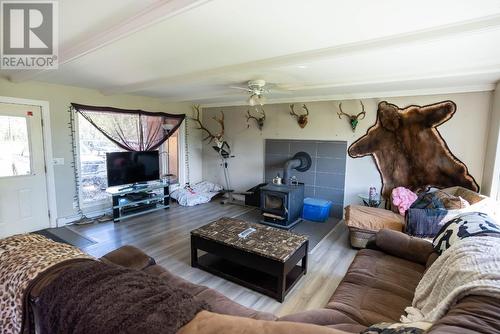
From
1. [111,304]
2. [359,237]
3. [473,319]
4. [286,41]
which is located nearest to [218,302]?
[111,304]

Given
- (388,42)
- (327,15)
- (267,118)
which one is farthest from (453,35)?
(267,118)

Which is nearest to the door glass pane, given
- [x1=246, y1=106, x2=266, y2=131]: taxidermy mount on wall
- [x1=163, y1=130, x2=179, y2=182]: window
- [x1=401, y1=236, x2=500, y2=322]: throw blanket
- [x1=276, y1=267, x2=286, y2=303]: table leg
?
[x1=163, y1=130, x2=179, y2=182]: window

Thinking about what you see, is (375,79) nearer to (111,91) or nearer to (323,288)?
(323,288)

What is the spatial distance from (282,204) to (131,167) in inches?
109

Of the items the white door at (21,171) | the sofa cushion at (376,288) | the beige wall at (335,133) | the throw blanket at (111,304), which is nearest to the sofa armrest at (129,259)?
the throw blanket at (111,304)

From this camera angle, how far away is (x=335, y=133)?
4605mm

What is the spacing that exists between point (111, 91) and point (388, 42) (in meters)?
4.08

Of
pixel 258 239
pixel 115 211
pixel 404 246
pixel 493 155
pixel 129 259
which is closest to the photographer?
pixel 129 259

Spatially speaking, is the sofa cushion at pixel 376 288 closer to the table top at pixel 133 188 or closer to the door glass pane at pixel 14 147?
the table top at pixel 133 188

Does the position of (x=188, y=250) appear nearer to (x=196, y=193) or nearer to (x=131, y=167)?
(x=131, y=167)

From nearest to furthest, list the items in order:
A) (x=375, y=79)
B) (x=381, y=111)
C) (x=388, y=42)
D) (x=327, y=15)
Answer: (x=327, y=15), (x=388, y=42), (x=375, y=79), (x=381, y=111)

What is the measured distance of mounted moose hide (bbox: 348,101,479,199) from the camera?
3.69 metres

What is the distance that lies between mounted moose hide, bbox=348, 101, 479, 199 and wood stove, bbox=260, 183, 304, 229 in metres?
1.30

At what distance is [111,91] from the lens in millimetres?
4246
